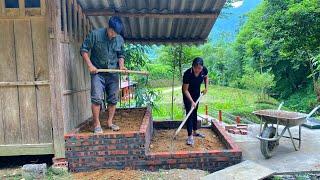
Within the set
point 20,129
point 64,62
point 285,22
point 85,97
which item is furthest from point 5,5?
point 285,22

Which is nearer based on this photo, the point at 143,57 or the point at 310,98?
the point at 143,57

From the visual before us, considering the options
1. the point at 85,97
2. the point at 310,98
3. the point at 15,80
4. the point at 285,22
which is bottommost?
the point at 310,98

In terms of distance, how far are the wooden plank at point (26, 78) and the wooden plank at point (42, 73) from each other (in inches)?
2.3

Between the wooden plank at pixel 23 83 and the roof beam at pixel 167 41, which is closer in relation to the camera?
the wooden plank at pixel 23 83

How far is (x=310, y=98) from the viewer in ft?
73.5

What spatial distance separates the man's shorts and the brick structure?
0.58m

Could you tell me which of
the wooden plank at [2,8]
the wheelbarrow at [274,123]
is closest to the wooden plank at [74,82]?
the wooden plank at [2,8]

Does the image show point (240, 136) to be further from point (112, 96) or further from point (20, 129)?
point (20, 129)

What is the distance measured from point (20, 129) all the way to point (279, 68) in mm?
24898

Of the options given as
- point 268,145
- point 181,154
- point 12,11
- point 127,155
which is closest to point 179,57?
point 268,145

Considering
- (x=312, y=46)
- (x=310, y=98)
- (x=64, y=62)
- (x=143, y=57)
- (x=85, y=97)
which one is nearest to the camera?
(x=64, y=62)

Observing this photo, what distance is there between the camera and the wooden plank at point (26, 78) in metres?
4.65

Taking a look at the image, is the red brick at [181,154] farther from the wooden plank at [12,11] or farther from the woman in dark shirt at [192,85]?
the wooden plank at [12,11]

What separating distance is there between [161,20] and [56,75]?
310 cm
